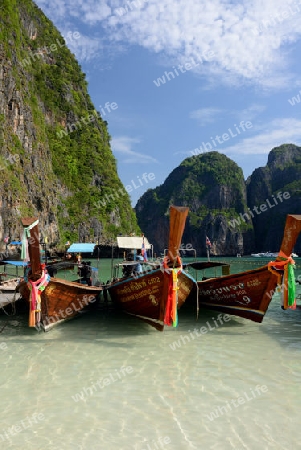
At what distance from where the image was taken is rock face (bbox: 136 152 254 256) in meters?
110

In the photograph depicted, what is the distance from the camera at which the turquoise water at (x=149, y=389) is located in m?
4.46

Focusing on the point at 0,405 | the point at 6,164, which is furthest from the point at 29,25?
the point at 0,405

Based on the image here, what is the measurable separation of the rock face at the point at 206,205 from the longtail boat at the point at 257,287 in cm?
9676

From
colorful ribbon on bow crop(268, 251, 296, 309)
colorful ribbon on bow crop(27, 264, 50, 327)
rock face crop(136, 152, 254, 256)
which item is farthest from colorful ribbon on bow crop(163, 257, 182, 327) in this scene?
rock face crop(136, 152, 254, 256)

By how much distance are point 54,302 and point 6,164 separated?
3171 cm

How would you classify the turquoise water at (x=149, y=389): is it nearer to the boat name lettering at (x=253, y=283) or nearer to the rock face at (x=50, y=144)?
the boat name lettering at (x=253, y=283)

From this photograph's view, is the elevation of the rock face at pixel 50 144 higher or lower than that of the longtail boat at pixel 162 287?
higher

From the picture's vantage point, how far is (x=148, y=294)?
9.39 m

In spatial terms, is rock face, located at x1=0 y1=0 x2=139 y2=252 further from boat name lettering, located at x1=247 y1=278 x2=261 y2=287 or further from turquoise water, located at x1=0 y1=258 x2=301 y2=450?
boat name lettering, located at x1=247 y1=278 x2=261 y2=287

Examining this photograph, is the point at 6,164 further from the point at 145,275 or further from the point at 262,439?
the point at 262,439

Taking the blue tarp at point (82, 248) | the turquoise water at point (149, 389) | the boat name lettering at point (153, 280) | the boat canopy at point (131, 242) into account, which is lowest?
the turquoise water at point (149, 389)

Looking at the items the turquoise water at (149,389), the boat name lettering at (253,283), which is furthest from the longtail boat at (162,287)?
the boat name lettering at (253,283)

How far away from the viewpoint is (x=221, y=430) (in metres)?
4.61

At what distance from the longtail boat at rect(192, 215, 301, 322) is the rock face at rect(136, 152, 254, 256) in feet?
317
